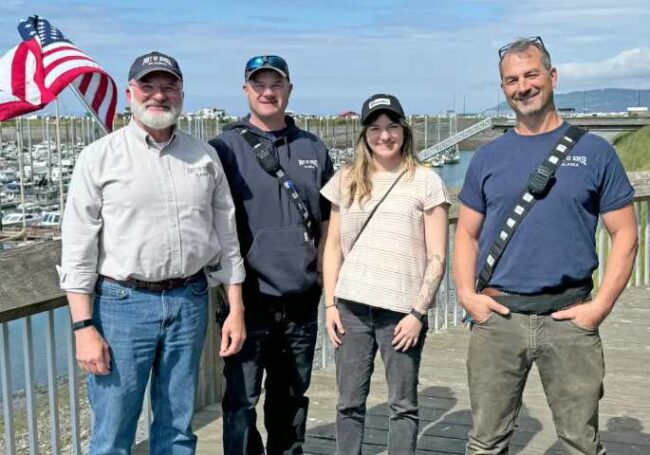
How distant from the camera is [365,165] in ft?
10.5

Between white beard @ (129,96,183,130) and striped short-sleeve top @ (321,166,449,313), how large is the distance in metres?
0.80

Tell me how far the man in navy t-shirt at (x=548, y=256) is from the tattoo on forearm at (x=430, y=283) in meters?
0.28

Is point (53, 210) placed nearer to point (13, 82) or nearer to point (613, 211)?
point (13, 82)

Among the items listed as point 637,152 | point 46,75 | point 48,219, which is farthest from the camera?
point 48,219

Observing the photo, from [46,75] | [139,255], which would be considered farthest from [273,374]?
[46,75]

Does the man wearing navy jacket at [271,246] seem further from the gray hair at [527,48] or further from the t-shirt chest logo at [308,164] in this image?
the gray hair at [527,48]

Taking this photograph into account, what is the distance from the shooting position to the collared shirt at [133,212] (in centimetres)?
266

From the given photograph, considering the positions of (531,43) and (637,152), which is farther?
(637,152)

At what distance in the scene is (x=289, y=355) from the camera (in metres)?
3.29

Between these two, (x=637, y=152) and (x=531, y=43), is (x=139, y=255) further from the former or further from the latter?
(x=637, y=152)

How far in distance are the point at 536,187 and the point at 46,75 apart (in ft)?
24.2

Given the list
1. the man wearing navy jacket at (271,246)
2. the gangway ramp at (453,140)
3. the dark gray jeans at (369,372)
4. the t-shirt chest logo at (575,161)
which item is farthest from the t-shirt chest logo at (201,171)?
the gangway ramp at (453,140)

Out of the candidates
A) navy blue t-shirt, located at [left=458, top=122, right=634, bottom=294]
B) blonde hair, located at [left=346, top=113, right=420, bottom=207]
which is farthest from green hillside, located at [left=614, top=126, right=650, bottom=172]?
navy blue t-shirt, located at [left=458, top=122, right=634, bottom=294]

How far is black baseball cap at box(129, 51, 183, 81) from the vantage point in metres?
2.71
